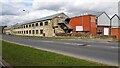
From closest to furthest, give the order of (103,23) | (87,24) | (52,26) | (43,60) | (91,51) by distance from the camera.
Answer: (43,60)
(91,51)
(87,24)
(103,23)
(52,26)

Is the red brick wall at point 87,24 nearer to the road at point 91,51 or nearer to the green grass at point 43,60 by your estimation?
the road at point 91,51

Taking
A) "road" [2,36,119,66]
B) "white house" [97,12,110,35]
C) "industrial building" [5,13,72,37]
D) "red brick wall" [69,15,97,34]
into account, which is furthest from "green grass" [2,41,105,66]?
"industrial building" [5,13,72,37]

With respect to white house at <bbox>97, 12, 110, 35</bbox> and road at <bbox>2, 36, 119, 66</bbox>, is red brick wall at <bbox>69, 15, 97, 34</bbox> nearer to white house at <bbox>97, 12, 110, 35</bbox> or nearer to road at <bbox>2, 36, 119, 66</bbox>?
white house at <bbox>97, 12, 110, 35</bbox>

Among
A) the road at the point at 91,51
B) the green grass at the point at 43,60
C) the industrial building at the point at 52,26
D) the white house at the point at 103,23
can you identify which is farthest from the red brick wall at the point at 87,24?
the green grass at the point at 43,60

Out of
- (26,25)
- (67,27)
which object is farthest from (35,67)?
(26,25)

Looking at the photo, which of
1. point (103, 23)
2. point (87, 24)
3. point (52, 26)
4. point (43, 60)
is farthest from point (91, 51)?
point (52, 26)

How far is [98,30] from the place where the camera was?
65.3m

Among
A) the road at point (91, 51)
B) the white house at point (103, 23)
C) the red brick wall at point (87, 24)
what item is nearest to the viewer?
the road at point (91, 51)

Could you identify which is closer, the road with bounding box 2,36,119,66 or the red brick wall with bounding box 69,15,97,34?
the road with bounding box 2,36,119,66

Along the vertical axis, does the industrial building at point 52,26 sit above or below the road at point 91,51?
above

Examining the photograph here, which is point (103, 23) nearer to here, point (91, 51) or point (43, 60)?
point (91, 51)

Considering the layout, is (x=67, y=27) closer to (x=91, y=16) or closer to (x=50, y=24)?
(x=50, y=24)

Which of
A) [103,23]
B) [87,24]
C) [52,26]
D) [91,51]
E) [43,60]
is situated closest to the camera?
[43,60]

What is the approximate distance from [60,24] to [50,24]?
354 cm
